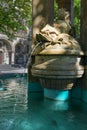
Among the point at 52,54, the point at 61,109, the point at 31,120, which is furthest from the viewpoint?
the point at 52,54

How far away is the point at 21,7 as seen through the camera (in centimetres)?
2389

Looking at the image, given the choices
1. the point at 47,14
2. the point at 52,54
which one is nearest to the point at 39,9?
the point at 47,14

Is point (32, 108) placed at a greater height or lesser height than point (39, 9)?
lesser

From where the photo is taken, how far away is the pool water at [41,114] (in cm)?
763

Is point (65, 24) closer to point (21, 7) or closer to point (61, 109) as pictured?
point (61, 109)

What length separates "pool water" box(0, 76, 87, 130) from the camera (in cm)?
763

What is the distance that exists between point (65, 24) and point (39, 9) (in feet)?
4.66

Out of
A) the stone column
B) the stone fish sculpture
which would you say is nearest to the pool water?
the stone column

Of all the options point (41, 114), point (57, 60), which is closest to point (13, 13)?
point (57, 60)

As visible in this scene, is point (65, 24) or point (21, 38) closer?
point (65, 24)

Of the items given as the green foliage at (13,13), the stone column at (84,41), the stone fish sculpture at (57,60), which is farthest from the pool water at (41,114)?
the green foliage at (13,13)

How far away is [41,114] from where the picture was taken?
29.8ft

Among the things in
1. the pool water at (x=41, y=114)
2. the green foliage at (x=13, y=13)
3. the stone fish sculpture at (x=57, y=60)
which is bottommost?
the pool water at (x=41, y=114)

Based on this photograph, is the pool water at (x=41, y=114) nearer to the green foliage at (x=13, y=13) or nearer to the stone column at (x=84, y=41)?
the stone column at (x=84, y=41)
